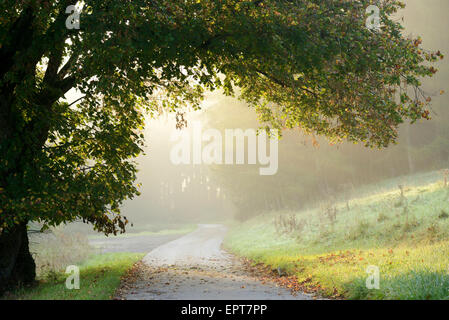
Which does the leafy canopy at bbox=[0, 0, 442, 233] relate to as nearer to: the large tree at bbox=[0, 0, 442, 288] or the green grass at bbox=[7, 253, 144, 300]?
the large tree at bbox=[0, 0, 442, 288]

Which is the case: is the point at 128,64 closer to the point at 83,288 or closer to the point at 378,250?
the point at 83,288

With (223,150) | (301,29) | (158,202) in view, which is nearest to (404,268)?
(301,29)

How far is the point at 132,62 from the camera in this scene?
9.80 metres

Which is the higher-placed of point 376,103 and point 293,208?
point 376,103

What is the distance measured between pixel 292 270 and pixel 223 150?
3400cm

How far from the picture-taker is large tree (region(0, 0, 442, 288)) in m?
8.49

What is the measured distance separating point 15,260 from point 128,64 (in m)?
6.80

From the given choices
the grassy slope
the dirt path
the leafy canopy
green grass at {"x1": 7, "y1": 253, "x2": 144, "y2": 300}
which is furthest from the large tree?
the grassy slope

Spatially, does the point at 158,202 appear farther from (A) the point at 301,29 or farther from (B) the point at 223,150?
(A) the point at 301,29

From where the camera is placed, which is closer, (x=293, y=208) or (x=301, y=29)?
(x=301, y=29)

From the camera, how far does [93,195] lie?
33.1 feet

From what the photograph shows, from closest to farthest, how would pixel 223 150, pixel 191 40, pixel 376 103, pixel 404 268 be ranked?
1. pixel 191 40
2. pixel 404 268
3. pixel 376 103
4. pixel 223 150

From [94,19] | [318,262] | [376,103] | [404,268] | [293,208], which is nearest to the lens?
[94,19]

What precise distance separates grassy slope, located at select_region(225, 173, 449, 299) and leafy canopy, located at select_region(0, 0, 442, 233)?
13.3 ft
